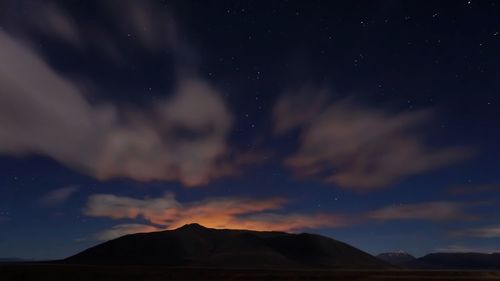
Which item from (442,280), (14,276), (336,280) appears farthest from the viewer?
(442,280)

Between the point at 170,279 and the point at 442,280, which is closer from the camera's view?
the point at 170,279

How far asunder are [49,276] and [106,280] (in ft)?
48.5

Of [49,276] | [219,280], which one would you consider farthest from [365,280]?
[49,276]

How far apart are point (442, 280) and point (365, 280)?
24673mm

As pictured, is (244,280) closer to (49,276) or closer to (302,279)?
(302,279)

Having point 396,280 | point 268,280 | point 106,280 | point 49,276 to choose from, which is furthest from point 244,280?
point 49,276

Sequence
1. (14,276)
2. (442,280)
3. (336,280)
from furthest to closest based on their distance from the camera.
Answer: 1. (442,280)
2. (336,280)
3. (14,276)

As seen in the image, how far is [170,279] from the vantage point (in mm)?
102125

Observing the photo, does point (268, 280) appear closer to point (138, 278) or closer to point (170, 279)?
point (170, 279)

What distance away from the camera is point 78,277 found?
105 m

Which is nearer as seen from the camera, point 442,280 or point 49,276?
point 49,276

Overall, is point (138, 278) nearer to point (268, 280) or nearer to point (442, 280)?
point (268, 280)

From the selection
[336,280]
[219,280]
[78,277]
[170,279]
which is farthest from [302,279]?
[78,277]

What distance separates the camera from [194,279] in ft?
338
